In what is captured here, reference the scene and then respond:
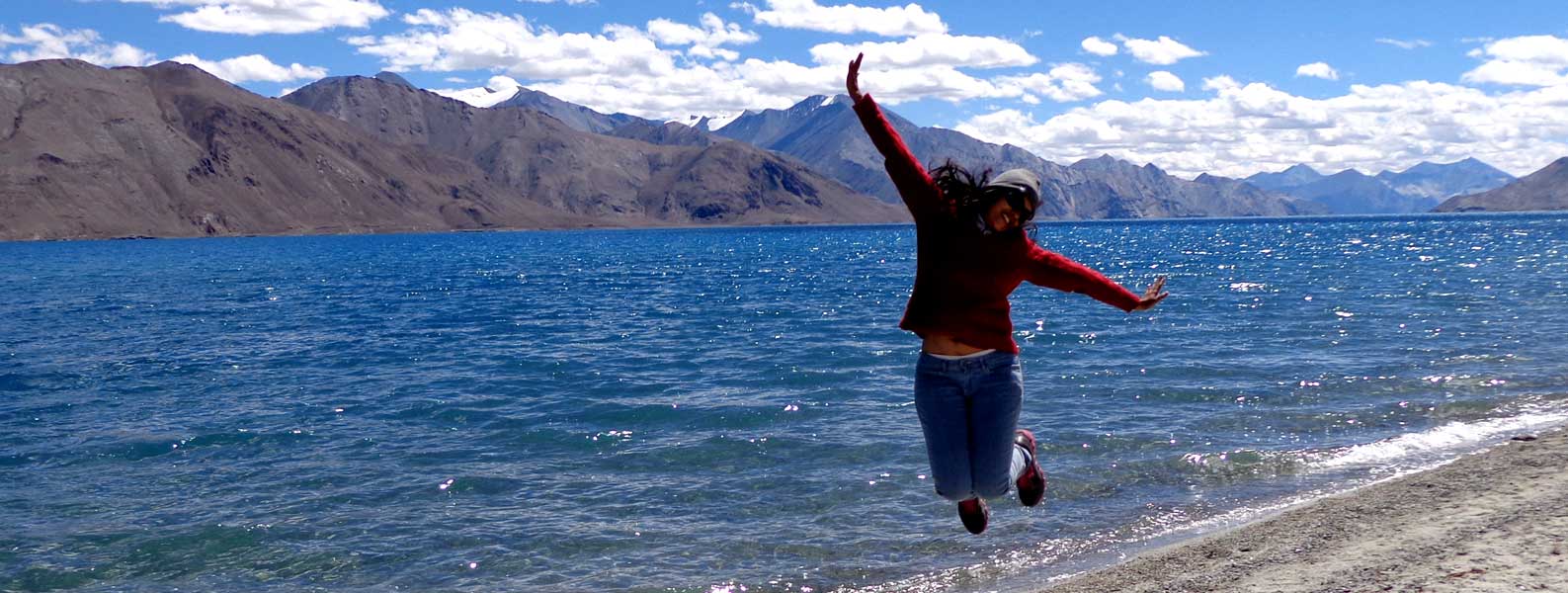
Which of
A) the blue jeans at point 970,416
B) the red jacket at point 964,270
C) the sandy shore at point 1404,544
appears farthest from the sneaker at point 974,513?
the sandy shore at point 1404,544

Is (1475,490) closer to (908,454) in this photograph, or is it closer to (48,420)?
(908,454)

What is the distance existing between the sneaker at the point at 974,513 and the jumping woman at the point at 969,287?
44cm

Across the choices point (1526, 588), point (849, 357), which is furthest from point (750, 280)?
point (1526, 588)

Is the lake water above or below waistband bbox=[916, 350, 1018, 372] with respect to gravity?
below

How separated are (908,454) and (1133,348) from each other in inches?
561

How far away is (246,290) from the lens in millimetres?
67062

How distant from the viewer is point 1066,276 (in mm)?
6207

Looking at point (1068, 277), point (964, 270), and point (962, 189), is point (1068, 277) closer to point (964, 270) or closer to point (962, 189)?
point (964, 270)

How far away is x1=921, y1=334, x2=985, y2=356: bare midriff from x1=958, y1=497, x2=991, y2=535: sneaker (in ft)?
3.84

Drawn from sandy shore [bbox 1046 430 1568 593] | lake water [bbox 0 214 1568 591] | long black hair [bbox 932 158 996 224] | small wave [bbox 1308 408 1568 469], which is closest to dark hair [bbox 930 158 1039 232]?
long black hair [bbox 932 158 996 224]

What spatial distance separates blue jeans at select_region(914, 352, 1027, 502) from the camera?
6.50m

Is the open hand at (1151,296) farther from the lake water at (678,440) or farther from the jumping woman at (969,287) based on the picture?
the lake water at (678,440)

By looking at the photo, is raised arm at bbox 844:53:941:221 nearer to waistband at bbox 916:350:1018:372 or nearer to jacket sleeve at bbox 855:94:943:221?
jacket sleeve at bbox 855:94:943:221

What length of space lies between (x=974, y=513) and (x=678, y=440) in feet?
38.1
